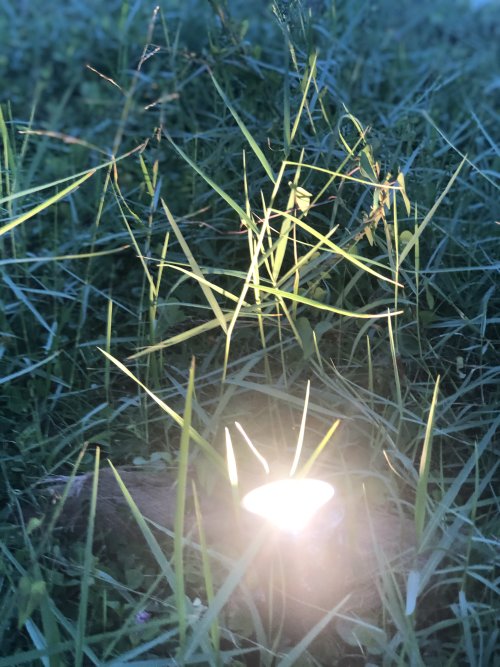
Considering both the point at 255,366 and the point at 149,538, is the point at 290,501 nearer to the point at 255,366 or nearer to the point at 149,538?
Result: the point at 149,538

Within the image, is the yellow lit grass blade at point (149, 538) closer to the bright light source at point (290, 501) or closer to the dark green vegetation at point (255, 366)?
the dark green vegetation at point (255, 366)

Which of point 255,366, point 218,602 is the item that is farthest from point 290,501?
point 255,366

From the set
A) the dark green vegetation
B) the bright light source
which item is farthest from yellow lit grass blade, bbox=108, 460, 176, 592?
the bright light source

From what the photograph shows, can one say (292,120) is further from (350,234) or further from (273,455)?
(273,455)

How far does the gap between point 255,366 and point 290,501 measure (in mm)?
424

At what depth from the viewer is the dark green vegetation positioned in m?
1.11

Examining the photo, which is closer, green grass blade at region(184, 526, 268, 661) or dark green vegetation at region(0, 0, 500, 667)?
green grass blade at region(184, 526, 268, 661)

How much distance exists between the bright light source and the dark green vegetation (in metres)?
0.06

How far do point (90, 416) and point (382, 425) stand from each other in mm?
493

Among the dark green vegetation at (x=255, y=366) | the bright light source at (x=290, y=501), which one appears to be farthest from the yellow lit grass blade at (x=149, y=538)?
the bright light source at (x=290, y=501)

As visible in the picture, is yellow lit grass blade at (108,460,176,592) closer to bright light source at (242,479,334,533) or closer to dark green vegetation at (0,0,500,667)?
dark green vegetation at (0,0,500,667)

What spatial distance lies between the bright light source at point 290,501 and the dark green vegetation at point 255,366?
0.21 feet

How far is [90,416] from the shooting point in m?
1.38

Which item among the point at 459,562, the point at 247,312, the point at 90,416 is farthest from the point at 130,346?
the point at 459,562
